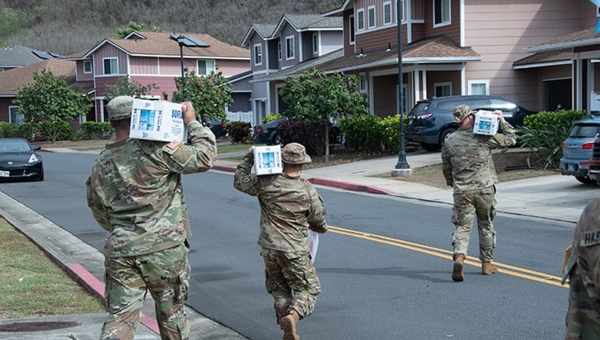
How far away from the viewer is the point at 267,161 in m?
6.34

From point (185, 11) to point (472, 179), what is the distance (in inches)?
5077

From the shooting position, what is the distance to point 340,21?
45.8m

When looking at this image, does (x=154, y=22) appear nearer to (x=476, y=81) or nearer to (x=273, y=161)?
(x=476, y=81)

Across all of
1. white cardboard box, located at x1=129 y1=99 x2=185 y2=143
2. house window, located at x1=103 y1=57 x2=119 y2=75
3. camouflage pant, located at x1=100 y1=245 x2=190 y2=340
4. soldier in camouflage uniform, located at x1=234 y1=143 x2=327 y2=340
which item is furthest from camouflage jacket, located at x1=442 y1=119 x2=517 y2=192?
house window, located at x1=103 y1=57 x2=119 y2=75

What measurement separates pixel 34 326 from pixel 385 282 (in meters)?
3.81

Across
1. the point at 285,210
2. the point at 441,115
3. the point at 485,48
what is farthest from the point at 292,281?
the point at 485,48

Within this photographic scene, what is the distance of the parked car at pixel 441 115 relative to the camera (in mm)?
25750

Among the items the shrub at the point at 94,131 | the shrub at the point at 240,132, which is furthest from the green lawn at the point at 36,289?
the shrub at the point at 94,131

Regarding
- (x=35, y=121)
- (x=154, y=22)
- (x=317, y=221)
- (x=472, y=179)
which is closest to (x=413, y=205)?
(x=472, y=179)

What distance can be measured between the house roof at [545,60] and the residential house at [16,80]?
42.3m

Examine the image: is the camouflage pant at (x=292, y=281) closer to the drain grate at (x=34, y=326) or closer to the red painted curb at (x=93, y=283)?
the red painted curb at (x=93, y=283)

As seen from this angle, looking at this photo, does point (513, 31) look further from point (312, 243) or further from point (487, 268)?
point (312, 243)

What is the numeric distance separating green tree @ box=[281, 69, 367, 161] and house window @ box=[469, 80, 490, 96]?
16.6 ft

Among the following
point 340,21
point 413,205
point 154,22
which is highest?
point 154,22
